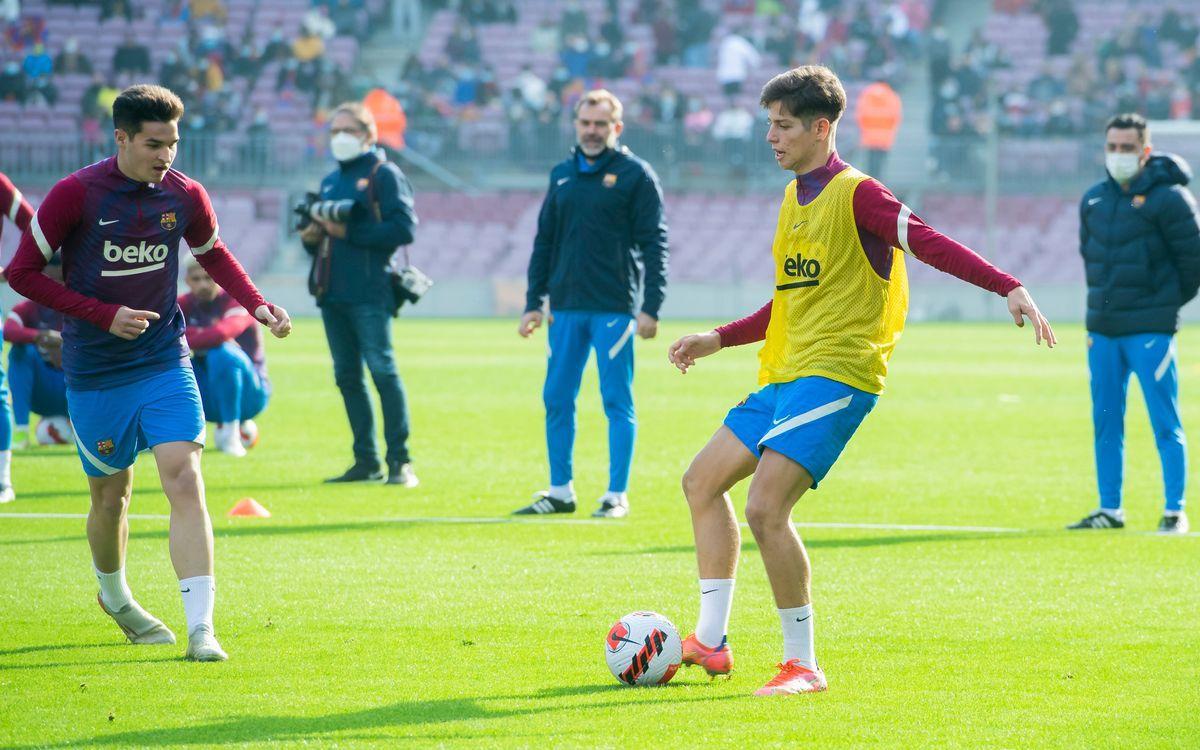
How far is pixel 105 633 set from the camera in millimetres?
6387

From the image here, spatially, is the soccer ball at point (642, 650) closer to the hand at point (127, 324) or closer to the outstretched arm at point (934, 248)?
the outstretched arm at point (934, 248)

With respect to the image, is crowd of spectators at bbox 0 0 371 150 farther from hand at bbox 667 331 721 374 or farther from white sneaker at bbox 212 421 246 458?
hand at bbox 667 331 721 374

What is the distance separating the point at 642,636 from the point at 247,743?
1.45 m

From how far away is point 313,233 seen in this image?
10805 mm

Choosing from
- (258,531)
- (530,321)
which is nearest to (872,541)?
(530,321)

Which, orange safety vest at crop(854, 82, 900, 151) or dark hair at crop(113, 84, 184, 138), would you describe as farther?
orange safety vest at crop(854, 82, 900, 151)

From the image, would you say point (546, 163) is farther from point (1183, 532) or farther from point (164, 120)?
point (164, 120)

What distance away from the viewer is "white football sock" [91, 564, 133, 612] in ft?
20.2

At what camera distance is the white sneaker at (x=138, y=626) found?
6.20 m

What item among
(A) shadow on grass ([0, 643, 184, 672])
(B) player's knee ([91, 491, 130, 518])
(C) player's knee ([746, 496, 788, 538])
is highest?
(C) player's knee ([746, 496, 788, 538])

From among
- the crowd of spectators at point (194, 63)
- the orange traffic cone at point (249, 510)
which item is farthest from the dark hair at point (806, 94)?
the crowd of spectators at point (194, 63)

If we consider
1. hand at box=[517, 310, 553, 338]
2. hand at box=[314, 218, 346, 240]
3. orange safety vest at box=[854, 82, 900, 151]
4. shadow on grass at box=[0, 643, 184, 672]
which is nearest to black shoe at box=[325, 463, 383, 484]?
hand at box=[314, 218, 346, 240]

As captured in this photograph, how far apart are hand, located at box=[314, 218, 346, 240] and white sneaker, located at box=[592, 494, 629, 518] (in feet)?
8.37

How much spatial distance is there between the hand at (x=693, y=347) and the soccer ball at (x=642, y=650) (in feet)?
2.94
